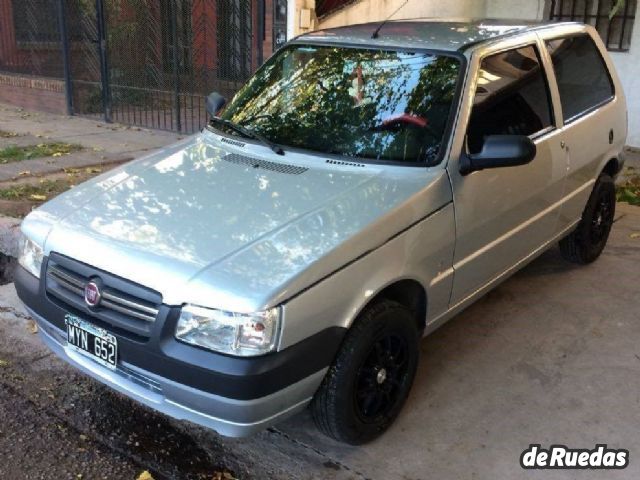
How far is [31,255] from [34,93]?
10063 mm

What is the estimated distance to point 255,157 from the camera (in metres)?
3.82

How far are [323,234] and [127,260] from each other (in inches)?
32.1

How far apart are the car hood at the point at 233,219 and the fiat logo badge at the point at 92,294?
10 centimetres

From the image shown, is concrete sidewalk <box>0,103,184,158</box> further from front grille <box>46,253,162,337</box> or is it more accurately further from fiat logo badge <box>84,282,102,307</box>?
fiat logo badge <box>84,282,102,307</box>

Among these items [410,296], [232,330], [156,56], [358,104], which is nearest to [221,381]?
[232,330]

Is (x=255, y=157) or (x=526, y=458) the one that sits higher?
(x=255, y=157)

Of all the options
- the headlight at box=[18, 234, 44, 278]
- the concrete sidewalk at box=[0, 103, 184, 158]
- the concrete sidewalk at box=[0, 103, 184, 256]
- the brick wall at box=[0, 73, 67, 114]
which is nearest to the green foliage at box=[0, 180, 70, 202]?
the concrete sidewalk at box=[0, 103, 184, 256]

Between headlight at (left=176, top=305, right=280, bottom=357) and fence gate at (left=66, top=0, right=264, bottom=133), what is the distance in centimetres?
758

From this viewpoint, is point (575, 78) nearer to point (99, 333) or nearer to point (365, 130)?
point (365, 130)

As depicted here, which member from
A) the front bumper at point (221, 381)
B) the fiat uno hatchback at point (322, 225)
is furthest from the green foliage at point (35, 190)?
the front bumper at point (221, 381)

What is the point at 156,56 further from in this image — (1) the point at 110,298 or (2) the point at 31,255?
(1) the point at 110,298

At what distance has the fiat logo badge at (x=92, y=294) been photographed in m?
2.91

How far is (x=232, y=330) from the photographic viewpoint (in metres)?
2.63

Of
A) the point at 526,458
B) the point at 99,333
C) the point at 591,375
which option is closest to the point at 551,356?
the point at 591,375
